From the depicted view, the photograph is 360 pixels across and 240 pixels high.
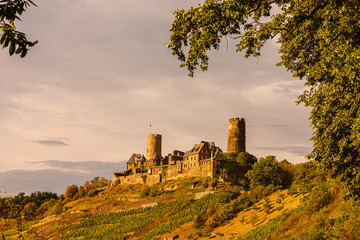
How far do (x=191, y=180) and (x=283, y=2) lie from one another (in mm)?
66438

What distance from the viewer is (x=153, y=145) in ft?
380

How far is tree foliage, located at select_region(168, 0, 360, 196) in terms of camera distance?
13.6 m

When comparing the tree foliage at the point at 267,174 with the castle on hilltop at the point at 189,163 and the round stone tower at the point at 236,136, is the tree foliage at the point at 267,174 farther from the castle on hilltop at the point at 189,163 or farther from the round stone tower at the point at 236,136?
the round stone tower at the point at 236,136

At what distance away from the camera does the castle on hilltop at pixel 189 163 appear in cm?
7850

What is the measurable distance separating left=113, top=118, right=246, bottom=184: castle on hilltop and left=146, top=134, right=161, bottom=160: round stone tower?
5629 millimetres

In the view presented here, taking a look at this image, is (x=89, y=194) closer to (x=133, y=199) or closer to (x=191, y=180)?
(x=133, y=199)

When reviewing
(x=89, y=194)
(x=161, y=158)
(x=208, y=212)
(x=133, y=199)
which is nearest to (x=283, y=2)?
(x=208, y=212)

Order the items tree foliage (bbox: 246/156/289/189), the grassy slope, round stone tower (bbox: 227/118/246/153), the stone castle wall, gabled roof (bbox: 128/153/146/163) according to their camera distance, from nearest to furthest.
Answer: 1. the grassy slope
2. tree foliage (bbox: 246/156/289/189)
3. round stone tower (bbox: 227/118/246/153)
4. the stone castle wall
5. gabled roof (bbox: 128/153/146/163)

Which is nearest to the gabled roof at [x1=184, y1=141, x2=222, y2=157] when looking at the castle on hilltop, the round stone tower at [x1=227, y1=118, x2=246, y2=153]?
the castle on hilltop

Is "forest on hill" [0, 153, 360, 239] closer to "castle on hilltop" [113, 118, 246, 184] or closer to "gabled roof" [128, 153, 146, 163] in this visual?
"castle on hilltop" [113, 118, 246, 184]

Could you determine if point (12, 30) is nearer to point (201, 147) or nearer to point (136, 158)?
point (201, 147)

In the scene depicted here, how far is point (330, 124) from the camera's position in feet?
50.8

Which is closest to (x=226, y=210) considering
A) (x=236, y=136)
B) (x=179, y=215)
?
(x=179, y=215)

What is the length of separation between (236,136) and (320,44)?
73.7m
